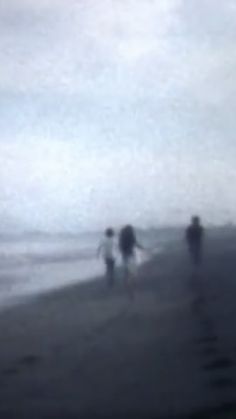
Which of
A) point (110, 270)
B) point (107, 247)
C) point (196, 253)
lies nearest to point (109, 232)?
point (107, 247)

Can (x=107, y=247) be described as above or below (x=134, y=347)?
above

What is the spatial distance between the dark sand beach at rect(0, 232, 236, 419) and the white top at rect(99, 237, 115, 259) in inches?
5.4

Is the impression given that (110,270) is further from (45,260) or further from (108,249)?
(45,260)

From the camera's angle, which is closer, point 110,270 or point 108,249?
point 108,249

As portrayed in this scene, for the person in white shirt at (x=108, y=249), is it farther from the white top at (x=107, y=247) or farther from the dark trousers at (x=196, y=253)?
the dark trousers at (x=196, y=253)

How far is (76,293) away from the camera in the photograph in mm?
4473

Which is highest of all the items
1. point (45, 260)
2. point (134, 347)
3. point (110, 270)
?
point (45, 260)

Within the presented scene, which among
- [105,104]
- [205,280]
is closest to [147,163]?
[105,104]

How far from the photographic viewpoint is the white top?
14.0 ft

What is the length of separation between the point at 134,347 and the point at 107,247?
0.42m

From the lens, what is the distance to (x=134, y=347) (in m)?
4.25

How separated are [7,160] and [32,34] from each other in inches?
20.8

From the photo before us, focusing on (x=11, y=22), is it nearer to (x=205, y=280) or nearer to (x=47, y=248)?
(x=47, y=248)

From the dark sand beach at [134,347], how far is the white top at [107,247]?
14 cm
